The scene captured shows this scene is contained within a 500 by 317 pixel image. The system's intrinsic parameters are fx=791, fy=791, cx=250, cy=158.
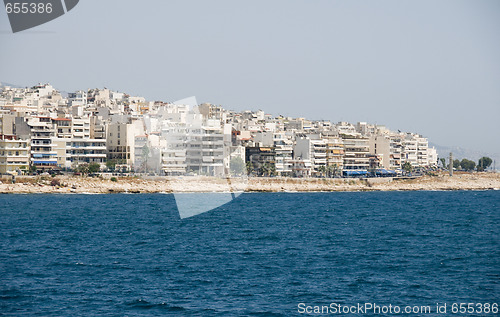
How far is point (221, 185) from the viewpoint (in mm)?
102750

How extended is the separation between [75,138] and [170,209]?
135 ft

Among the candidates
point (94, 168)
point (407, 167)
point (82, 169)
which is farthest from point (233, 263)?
point (407, 167)

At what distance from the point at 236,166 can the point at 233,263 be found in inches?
3263

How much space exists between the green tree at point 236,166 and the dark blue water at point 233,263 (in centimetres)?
5537

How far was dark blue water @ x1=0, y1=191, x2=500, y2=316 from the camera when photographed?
2484 cm

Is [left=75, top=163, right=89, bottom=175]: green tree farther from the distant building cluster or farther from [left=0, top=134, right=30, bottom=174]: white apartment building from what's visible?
[left=0, top=134, right=30, bottom=174]: white apartment building

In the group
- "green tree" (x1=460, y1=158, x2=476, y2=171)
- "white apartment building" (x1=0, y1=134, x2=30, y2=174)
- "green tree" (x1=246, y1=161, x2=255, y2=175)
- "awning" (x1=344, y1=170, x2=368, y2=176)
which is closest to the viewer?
"white apartment building" (x1=0, y1=134, x2=30, y2=174)

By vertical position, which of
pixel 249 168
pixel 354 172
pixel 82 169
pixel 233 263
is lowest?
pixel 233 263

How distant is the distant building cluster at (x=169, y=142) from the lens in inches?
4013

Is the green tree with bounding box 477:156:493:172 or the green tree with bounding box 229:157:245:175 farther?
the green tree with bounding box 477:156:493:172

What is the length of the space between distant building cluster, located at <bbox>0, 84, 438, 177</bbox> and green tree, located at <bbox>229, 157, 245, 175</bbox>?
0.48 ft

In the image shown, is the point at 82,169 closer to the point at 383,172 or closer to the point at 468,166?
the point at 383,172

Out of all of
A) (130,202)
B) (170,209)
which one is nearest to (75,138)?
(130,202)

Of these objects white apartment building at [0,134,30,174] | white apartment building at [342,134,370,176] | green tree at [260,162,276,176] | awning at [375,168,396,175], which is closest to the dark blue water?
white apartment building at [0,134,30,174]
